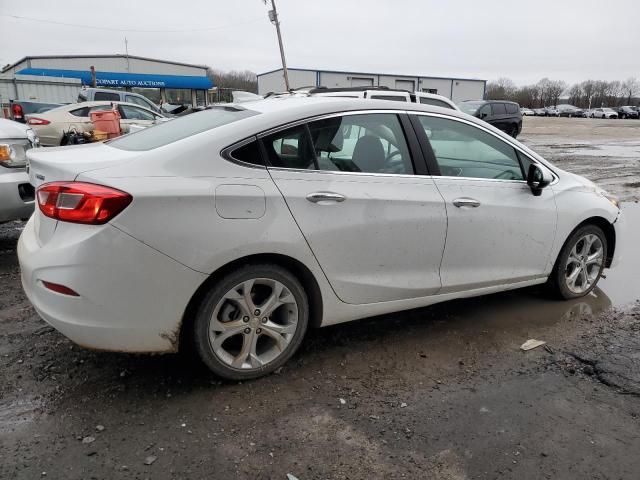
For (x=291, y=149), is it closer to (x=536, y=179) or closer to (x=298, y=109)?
(x=298, y=109)

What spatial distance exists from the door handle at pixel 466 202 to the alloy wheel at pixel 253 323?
49.9 inches

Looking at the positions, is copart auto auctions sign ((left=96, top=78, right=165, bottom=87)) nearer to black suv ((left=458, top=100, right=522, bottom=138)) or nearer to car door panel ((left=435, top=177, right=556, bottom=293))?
black suv ((left=458, top=100, right=522, bottom=138))

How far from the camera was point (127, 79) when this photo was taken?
42.7 metres

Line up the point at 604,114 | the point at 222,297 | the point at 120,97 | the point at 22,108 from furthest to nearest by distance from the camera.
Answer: the point at 604,114
the point at 120,97
the point at 22,108
the point at 222,297

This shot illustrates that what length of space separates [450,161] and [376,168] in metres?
0.65

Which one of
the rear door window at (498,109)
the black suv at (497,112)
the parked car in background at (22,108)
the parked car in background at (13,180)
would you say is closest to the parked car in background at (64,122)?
the parked car in background at (22,108)

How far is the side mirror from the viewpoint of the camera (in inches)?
148

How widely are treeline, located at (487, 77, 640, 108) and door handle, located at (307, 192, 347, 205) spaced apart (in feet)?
323

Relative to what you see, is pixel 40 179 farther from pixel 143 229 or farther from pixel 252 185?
pixel 252 185

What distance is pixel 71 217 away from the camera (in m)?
2.48

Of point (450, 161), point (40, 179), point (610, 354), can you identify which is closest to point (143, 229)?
point (40, 179)

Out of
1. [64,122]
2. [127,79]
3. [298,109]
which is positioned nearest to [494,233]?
[298,109]

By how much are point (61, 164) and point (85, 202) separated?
0.46 m

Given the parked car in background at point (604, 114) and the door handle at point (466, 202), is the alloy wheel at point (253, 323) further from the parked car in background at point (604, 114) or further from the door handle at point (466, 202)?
the parked car in background at point (604, 114)
